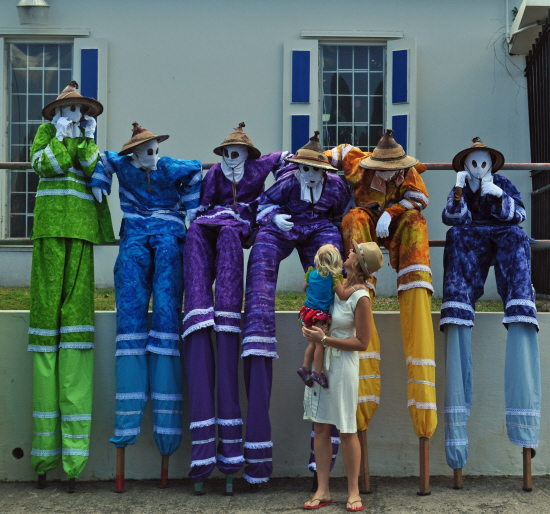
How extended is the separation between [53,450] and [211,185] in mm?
1798

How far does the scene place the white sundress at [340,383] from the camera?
350cm

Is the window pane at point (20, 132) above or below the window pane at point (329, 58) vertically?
below

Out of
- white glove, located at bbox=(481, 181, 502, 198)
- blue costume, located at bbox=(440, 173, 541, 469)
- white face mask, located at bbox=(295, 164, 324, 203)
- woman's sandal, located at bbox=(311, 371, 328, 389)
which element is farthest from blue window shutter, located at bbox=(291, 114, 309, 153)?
woman's sandal, located at bbox=(311, 371, 328, 389)

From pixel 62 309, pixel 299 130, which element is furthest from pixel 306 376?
pixel 299 130

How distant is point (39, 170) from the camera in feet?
13.4

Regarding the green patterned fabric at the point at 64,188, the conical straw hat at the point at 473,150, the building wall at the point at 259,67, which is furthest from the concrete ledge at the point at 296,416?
the building wall at the point at 259,67

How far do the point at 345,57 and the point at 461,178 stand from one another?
438 cm

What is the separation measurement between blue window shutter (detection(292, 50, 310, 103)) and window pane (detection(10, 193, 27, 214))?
129 inches

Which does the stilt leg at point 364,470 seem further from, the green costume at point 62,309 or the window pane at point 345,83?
the window pane at point 345,83

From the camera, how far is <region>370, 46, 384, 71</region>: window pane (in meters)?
8.04

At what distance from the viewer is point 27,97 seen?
809 centimetres

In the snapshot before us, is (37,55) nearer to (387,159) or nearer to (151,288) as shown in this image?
(151,288)

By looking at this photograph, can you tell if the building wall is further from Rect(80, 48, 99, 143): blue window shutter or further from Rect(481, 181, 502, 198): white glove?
Rect(481, 181, 502, 198): white glove

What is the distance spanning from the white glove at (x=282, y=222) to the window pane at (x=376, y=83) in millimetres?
4451
